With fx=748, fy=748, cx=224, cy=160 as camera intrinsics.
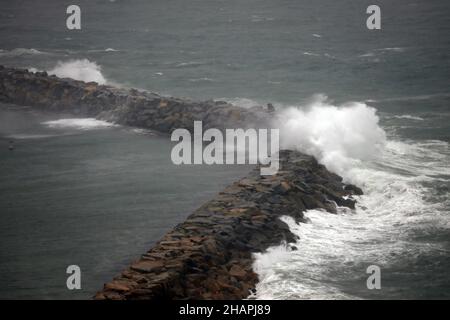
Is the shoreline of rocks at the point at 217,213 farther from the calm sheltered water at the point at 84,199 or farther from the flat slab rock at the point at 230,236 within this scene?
the calm sheltered water at the point at 84,199

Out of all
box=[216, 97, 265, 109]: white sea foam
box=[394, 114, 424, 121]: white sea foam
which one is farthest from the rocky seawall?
box=[394, 114, 424, 121]: white sea foam

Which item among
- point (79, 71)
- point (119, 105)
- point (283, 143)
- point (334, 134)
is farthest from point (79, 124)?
point (334, 134)

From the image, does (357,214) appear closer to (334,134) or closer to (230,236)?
(230,236)

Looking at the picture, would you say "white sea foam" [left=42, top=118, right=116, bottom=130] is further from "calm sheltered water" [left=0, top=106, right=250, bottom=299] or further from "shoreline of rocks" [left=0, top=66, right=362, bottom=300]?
"shoreline of rocks" [left=0, top=66, right=362, bottom=300]

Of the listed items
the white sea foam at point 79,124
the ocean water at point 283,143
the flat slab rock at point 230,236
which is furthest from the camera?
the white sea foam at point 79,124

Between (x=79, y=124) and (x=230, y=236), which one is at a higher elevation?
(x=79, y=124)

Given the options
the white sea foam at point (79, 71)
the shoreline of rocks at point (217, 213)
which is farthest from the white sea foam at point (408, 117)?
the white sea foam at point (79, 71)
